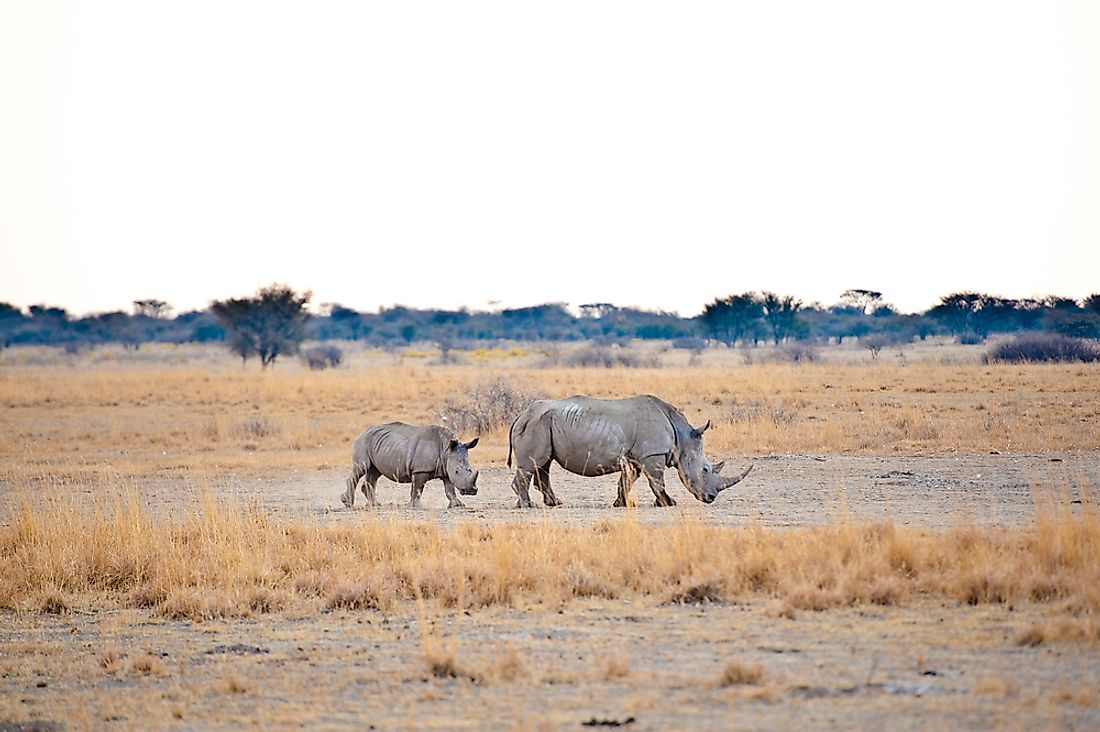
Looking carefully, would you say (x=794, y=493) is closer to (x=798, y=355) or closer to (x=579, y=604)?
(x=579, y=604)

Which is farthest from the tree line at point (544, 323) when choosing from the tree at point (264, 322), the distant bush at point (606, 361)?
the distant bush at point (606, 361)

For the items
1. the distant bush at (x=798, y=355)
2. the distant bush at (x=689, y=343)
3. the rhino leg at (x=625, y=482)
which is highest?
the distant bush at (x=689, y=343)

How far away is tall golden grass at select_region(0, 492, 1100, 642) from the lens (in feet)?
31.5

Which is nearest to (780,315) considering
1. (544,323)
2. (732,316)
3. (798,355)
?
(732,316)

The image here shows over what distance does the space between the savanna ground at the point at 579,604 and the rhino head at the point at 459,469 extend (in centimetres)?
43

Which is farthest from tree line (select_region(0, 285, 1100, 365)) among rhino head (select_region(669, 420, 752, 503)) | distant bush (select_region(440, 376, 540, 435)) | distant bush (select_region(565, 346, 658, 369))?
rhino head (select_region(669, 420, 752, 503))

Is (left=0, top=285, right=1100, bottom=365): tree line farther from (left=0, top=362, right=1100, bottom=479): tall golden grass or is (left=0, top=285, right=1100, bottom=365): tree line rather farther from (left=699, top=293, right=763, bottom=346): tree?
(left=0, top=362, right=1100, bottom=479): tall golden grass

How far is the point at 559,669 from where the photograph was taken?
7980 millimetres

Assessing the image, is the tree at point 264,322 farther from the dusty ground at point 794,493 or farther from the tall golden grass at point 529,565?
the tall golden grass at point 529,565

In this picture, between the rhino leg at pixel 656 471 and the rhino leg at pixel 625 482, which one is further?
the rhino leg at pixel 656 471

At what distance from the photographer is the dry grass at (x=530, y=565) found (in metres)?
9.59

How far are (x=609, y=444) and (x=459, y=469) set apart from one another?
205 centimetres

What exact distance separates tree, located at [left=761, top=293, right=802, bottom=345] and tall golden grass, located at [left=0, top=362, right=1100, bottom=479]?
1203 inches

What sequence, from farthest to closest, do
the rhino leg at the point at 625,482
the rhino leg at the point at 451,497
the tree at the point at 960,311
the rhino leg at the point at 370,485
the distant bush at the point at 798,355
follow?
the tree at the point at 960,311
the distant bush at the point at 798,355
the rhino leg at the point at 370,485
the rhino leg at the point at 451,497
the rhino leg at the point at 625,482
